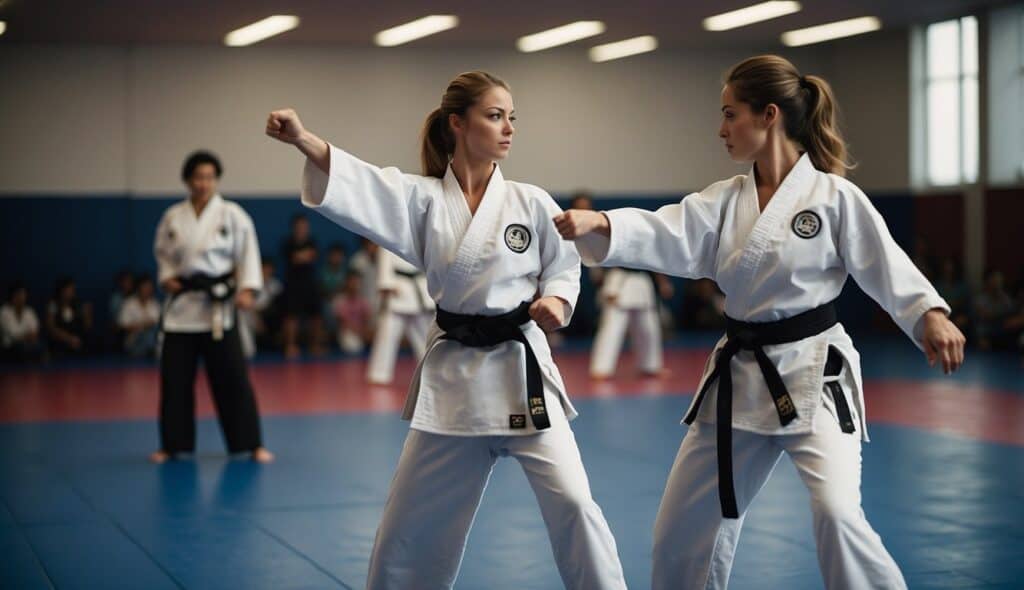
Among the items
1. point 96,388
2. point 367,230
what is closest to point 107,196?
point 96,388

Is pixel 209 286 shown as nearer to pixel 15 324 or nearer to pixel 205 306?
pixel 205 306

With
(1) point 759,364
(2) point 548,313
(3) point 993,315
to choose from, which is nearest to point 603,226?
(2) point 548,313

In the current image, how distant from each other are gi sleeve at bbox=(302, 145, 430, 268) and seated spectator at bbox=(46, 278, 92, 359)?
37.2ft

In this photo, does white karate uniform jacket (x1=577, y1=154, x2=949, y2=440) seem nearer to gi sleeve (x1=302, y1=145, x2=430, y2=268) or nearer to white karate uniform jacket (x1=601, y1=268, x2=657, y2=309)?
gi sleeve (x1=302, y1=145, x2=430, y2=268)

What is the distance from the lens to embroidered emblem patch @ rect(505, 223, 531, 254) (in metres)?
3.43

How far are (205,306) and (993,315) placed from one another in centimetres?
908

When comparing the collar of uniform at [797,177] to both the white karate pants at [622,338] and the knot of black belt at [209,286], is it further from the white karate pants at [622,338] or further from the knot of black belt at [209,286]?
the white karate pants at [622,338]

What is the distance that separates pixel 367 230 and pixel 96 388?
8.10m

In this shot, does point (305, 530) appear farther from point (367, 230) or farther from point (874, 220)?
point (874, 220)

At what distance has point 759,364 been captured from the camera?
10.5 ft

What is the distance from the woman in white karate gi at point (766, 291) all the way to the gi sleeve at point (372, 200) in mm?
492

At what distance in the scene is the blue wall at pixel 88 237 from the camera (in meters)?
14.9

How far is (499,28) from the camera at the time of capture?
14508 millimetres

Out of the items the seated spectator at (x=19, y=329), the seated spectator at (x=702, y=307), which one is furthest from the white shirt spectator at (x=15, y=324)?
the seated spectator at (x=702, y=307)
